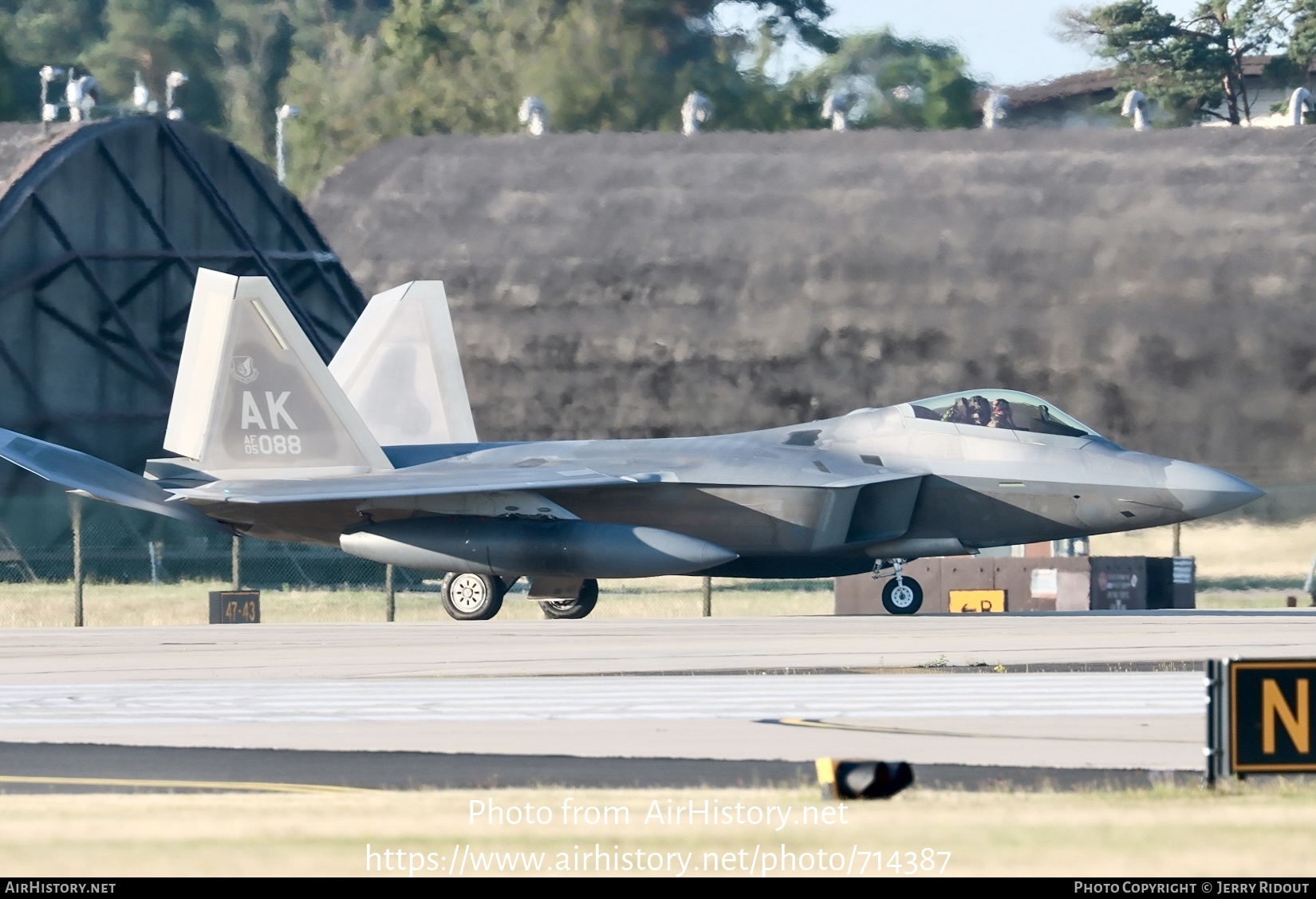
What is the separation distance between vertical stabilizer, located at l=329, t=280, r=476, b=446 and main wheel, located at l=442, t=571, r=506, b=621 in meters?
2.92

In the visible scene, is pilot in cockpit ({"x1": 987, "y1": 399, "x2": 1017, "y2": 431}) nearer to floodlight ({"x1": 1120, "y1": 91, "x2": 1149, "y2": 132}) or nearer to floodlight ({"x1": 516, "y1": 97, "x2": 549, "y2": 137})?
floodlight ({"x1": 1120, "y1": 91, "x2": 1149, "y2": 132})

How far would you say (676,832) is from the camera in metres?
7.67

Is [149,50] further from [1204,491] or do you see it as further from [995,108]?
[1204,491]

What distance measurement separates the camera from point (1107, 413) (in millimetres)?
36062

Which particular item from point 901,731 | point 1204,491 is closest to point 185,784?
point 901,731

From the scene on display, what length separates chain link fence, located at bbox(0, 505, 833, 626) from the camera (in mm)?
28391

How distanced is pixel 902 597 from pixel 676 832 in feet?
53.3

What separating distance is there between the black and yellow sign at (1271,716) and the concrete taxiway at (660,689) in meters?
0.99

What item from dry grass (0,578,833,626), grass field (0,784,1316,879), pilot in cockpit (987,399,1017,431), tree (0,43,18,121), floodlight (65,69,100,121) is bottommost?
dry grass (0,578,833,626)

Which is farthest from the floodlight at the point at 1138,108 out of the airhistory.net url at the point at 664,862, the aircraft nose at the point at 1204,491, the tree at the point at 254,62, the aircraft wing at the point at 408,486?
the tree at the point at 254,62

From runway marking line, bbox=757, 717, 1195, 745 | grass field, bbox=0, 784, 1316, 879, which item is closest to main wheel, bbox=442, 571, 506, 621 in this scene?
runway marking line, bbox=757, 717, 1195, 745

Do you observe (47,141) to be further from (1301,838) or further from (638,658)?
(1301,838)

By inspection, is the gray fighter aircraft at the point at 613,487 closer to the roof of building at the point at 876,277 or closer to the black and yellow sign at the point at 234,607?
the black and yellow sign at the point at 234,607

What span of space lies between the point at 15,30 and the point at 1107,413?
57901 millimetres
